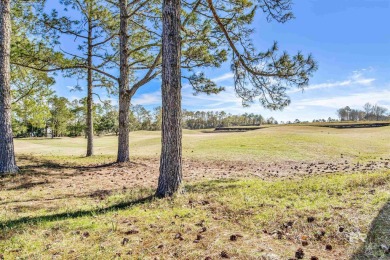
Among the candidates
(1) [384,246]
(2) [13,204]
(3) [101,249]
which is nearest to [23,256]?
(3) [101,249]

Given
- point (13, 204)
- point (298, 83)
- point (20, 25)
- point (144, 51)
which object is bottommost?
point (13, 204)

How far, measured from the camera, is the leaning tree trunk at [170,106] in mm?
5410

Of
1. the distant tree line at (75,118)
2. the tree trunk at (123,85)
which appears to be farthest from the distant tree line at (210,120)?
the tree trunk at (123,85)

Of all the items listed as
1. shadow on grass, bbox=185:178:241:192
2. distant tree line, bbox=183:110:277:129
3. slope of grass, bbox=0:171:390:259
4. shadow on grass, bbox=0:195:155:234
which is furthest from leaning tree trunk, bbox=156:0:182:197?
distant tree line, bbox=183:110:277:129

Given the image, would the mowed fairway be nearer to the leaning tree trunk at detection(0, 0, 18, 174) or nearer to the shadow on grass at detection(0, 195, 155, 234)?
the shadow on grass at detection(0, 195, 155, 234)

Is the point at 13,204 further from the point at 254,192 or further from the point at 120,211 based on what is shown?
the point at 254,192

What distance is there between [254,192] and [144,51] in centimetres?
954

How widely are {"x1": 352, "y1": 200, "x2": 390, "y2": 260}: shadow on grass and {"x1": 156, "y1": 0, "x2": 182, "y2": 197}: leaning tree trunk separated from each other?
11.3 feet

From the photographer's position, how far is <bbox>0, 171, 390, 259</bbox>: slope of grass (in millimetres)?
3004

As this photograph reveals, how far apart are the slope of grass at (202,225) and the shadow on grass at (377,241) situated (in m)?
0.03

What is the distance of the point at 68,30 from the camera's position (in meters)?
11.2

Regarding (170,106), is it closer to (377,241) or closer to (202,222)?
(202,222)

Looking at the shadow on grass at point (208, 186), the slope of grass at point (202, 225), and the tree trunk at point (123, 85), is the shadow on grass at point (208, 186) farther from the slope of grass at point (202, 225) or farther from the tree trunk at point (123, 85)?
the tree trunk at point (123, 85)

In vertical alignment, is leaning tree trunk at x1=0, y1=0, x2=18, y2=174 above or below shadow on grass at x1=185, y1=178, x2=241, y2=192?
above
